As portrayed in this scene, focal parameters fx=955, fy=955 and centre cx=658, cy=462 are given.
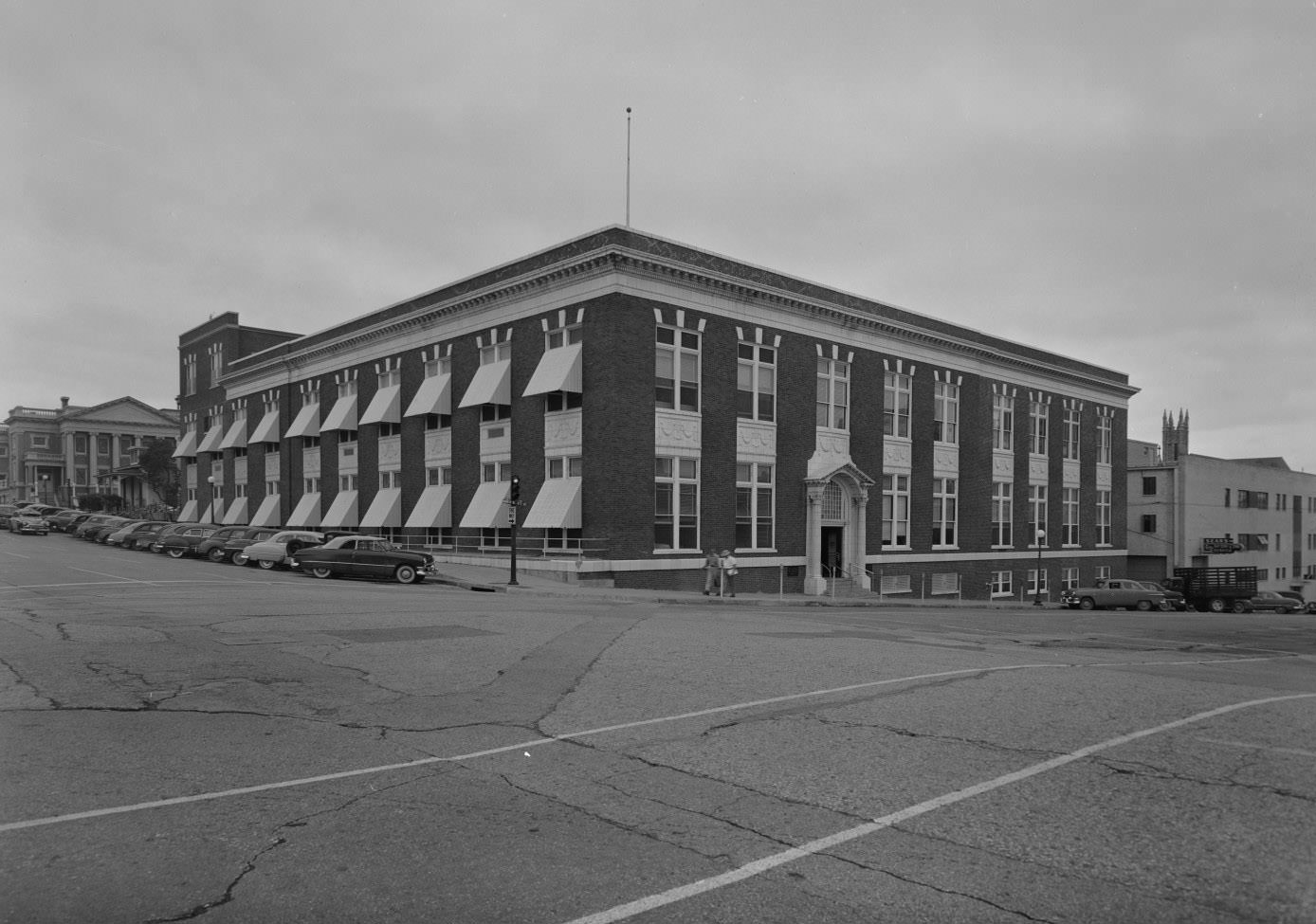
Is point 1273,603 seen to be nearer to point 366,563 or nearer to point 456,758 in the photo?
point 366,563

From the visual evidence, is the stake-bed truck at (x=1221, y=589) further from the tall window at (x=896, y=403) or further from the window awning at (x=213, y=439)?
the window awning at (x=213, y=439)

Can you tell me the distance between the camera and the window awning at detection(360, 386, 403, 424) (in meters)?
45.8

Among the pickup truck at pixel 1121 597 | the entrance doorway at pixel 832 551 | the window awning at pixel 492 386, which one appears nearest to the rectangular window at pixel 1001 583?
the pickup truck at pixel 1121 597

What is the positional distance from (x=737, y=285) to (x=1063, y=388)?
29533mm

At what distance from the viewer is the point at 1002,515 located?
2074 inches

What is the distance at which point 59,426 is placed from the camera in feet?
346

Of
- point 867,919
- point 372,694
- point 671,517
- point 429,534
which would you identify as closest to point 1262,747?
point 867,919

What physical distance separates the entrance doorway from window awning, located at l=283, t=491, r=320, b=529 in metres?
28.4

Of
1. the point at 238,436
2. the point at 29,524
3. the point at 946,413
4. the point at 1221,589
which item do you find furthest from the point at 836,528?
the point at 29,524

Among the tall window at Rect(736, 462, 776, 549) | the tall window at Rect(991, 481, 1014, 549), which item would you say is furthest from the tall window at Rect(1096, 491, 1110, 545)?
the tall window at Rect(736, 462, 776, 549)

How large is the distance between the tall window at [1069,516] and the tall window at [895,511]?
54.2ft

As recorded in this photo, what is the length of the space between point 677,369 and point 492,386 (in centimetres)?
798

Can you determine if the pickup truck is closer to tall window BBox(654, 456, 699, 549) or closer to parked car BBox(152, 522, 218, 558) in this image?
tall window BBox(654, 456, 699, 549)

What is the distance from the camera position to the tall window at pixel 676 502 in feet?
117
